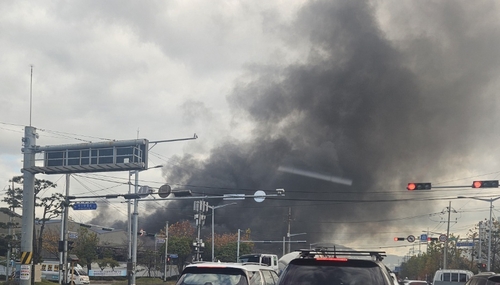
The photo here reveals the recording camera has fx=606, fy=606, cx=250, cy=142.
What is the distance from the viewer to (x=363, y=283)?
26.4 ft

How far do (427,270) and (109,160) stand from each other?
310 ft

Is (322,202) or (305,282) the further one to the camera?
(322,202)

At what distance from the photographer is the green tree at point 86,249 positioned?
78.4m

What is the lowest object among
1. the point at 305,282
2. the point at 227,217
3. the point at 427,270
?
the point at 427,270

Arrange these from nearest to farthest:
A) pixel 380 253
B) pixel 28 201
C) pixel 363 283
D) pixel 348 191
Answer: pixel 363 283
pixel 380 253
pixel 28 201
pixel 348 191

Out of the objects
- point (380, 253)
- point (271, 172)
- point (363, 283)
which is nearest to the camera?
point (363, 283)

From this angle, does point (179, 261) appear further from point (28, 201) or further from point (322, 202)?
point (28, 201)

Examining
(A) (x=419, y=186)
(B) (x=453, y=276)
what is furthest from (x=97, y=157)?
(B) (x=453, y=276)

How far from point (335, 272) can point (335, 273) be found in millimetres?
14

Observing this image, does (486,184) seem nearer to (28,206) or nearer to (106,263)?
(28,206)

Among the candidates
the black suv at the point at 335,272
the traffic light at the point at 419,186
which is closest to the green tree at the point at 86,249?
the traffic light at the point at 419,186

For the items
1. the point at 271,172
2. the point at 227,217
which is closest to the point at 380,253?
the point at 271,172

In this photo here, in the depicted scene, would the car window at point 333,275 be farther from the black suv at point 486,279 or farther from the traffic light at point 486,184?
the traffic light at point 486,184

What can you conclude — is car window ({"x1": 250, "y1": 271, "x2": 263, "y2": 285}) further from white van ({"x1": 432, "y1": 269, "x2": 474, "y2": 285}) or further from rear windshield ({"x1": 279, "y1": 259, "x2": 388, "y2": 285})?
white van ({"x1": 432, "y1": 269, "x2": 474, "y2": 285})
